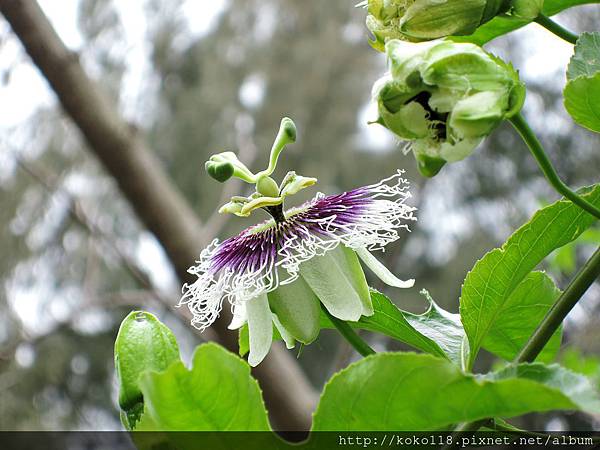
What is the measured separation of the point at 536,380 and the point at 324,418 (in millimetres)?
86

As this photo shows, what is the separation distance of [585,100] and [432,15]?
0.28ft

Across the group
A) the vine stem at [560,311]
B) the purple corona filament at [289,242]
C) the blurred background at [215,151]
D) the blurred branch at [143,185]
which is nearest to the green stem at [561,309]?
the vine stem at [560,311]

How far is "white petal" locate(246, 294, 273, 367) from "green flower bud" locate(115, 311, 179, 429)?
1.7 inches

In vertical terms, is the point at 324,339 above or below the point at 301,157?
below

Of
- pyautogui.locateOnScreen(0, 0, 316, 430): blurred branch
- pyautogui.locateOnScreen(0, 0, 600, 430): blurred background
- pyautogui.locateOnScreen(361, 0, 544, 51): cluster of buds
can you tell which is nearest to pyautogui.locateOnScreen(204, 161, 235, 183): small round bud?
pyautogui.locateOnScreen(361, 0, 544, 51): cluster of buds

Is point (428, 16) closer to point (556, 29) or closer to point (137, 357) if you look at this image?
point (556, 29)

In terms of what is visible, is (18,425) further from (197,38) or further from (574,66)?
(574,66)

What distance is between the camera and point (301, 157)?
424 cm

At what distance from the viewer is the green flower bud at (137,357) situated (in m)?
0.38

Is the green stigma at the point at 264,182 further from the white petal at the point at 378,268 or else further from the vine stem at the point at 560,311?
the vine stem at the point at 560,311

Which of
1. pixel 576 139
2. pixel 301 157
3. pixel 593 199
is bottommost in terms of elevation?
pixel 576 139

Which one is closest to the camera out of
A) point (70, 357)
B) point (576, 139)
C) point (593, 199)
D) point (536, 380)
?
point (536, 380)

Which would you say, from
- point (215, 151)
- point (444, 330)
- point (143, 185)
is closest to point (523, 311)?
point (444, 330)

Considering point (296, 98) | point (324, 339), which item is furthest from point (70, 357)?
point (296, 98)
